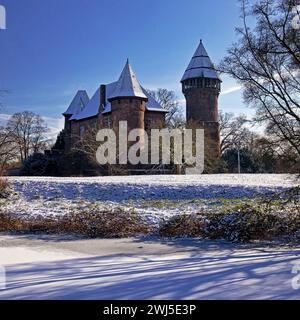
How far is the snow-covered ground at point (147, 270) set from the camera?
534 cm

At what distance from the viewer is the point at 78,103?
69.1 meters

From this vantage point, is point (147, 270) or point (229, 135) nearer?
point (147, 270)

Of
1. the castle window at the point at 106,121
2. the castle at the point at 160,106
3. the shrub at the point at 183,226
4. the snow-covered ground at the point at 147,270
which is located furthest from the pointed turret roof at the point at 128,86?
the snow-covered ground at the point at 147,270

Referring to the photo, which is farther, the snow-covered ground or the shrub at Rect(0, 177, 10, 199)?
the shrub at Rect(0, 177, 10, 199)

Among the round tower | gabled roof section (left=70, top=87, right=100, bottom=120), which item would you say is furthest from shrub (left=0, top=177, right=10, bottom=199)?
the round tower

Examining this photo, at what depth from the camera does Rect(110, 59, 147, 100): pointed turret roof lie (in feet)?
167

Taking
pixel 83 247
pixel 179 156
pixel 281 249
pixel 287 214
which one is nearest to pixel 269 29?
pixel 287 214

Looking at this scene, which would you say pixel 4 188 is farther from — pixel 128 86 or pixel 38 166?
pixel 128 86

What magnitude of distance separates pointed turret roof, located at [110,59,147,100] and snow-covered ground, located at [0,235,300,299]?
137 feet

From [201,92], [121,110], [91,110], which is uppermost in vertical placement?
[201,92]

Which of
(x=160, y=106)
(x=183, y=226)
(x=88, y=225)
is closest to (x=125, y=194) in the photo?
(x=88, y=225)

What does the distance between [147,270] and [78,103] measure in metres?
64.5

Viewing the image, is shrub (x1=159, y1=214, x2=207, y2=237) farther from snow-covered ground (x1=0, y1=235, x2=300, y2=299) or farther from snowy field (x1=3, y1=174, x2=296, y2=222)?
snowy field (x1=3, y1=174, x2=296, y2=222)

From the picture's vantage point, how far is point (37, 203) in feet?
58.9
